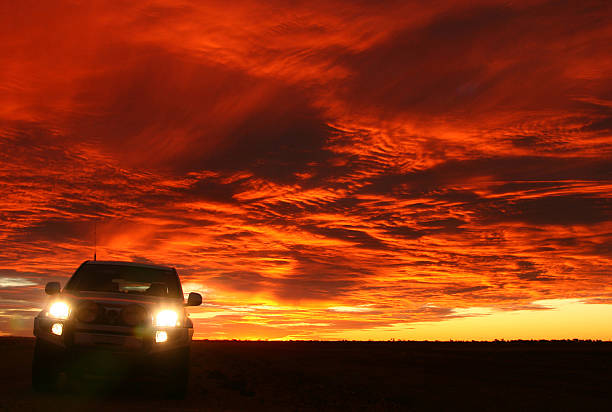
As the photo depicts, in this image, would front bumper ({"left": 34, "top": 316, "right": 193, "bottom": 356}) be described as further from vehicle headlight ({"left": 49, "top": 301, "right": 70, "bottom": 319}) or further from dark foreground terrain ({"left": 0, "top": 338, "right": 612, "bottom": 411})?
dark foreground terrain ({"left": 0, "top": 338, "right": 612, "bottom": 411})

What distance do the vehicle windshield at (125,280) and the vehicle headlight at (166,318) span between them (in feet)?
2.78

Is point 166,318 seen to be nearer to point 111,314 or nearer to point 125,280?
point 111,314

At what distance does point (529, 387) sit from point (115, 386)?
13913 millimetres

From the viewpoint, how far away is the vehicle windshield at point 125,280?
505 inches

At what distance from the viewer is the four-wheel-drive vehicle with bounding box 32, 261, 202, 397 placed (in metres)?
11.3

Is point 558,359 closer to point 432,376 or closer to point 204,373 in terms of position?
point 432,376

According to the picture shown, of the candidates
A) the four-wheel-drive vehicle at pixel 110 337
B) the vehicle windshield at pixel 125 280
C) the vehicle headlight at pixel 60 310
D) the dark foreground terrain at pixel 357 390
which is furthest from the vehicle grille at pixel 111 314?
the dark foreground terrain at pixel 357 390

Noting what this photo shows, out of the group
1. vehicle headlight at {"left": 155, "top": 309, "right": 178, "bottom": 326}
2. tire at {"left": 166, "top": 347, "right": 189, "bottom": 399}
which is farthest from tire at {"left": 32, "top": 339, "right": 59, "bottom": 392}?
tire at {"left": 166, "top": 347, "right": 189, "bottom": 399}

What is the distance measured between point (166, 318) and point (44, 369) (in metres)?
2.16

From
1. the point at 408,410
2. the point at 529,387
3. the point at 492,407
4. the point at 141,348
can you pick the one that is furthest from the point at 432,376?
the point at 141,348

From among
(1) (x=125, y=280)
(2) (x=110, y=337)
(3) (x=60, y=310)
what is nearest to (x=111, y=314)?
(2) (x=110, y=337)

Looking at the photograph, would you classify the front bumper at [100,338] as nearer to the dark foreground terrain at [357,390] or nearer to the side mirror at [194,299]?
the dark foreground terrain at [357,390]

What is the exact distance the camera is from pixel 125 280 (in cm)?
1355

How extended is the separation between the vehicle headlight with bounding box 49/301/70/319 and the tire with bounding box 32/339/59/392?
0.49m
